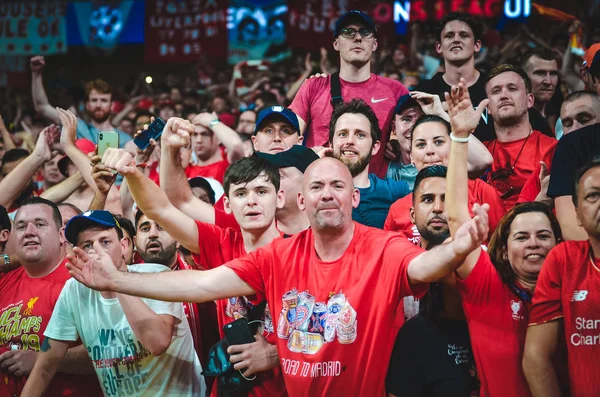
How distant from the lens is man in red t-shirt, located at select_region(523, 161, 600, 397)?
356 cm

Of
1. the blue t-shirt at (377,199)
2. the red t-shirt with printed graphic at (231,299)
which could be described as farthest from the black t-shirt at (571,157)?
the red t-shirt with printed graphic at (231,299)

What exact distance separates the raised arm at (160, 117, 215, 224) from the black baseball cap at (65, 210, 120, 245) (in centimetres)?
39

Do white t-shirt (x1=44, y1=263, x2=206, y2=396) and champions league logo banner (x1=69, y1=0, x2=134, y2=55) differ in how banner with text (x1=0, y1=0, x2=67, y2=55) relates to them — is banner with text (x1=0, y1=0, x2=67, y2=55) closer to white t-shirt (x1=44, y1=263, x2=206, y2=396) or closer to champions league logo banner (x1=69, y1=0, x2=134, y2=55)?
champions league logo banner (x1=69, y1=0, x2=134, y2=55)

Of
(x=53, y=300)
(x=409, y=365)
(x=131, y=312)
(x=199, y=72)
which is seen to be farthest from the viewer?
(x=199, y=72)

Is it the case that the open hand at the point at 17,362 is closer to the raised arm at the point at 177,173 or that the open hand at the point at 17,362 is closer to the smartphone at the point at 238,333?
the raised arm at the point at 177,173

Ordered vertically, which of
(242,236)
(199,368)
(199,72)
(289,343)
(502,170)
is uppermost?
(199,72)

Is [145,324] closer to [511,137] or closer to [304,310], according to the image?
[304,310]

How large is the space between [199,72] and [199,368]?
10482 mm

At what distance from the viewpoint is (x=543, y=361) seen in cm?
365

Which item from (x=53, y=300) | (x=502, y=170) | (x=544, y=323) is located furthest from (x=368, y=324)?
(x=53, y=300)

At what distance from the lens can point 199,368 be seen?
4801mm

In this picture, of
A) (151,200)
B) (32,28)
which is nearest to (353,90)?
(151,200)

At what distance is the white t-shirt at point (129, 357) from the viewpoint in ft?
15.1

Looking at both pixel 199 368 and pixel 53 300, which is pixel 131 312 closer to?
pixel 199 368
